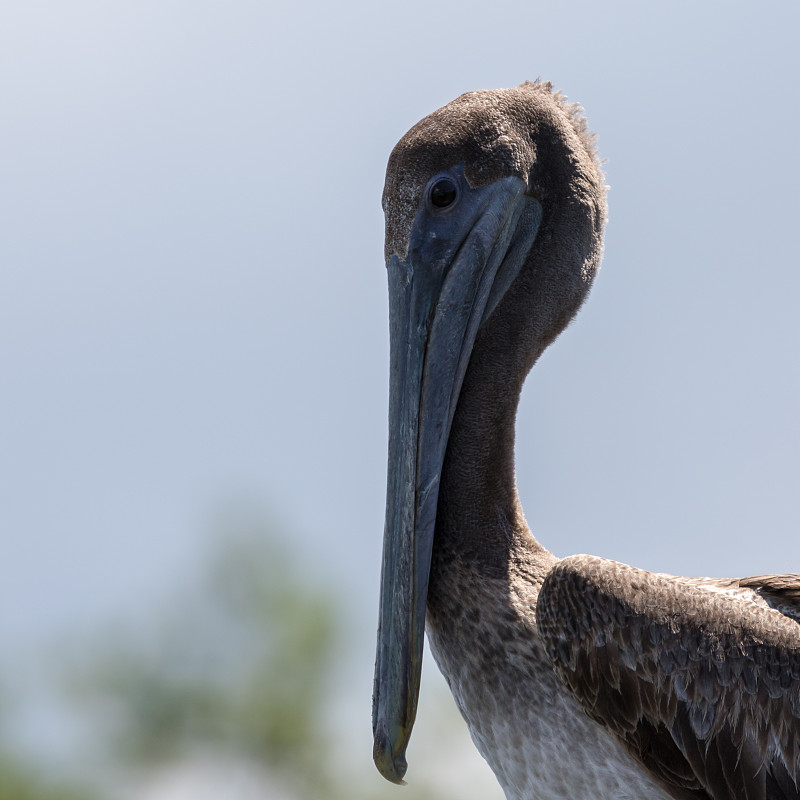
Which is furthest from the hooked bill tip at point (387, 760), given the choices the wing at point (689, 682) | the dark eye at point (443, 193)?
the dark eye at point (443, 193)

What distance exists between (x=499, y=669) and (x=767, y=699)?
75 centimetres

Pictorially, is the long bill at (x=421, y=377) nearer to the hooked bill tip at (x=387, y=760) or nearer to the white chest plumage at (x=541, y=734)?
the hooked bill tip at (x=387, y=760)

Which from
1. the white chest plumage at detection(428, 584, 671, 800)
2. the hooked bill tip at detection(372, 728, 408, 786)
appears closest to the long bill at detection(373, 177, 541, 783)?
the hooked bill tip at detection(372, 728, 408, 786)

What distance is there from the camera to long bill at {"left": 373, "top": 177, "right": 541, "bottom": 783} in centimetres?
308

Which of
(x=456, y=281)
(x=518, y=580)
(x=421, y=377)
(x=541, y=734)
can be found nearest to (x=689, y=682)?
(x=541, y=734)

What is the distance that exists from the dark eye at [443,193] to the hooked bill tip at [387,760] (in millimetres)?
1604

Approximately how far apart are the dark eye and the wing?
48.8 inches

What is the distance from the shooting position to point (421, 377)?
3.27 m

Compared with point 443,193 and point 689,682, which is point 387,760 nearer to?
point 689,682

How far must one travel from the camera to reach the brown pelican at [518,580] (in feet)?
9.66

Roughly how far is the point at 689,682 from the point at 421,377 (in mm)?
1172

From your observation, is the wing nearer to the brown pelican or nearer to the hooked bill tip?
the brown pelican

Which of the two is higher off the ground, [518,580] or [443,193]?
[443,193]

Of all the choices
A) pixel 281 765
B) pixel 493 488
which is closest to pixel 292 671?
pixel 281 765
